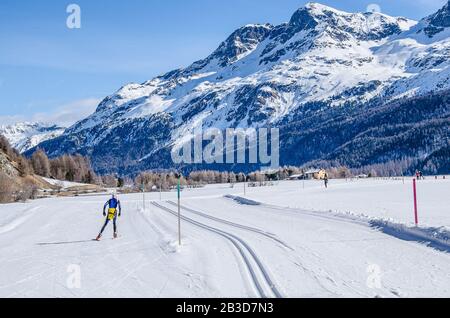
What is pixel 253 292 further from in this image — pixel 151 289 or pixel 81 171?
pixel 81 171

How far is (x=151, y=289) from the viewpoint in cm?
1104

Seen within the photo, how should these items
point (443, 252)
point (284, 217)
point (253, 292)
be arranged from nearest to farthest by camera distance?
point (253, 292) → point (443, 252) → point (284, 217)

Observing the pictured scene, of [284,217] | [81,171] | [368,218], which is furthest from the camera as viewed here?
[81,171]

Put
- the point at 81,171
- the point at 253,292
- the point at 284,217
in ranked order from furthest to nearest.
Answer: the point at 81,171
the point at 284,217
the point at 253,292

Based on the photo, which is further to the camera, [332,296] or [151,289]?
[151,289]

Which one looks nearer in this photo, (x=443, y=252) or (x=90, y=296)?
(x=90, y=296)

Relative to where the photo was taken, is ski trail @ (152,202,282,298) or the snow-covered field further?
the snow-covered field

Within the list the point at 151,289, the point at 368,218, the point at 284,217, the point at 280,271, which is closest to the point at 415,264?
the point at 280,271

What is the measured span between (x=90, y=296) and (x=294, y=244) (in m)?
7.80

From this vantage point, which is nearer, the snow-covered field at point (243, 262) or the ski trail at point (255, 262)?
the ski trail at point (255, 262)

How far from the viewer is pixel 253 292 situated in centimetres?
1039
